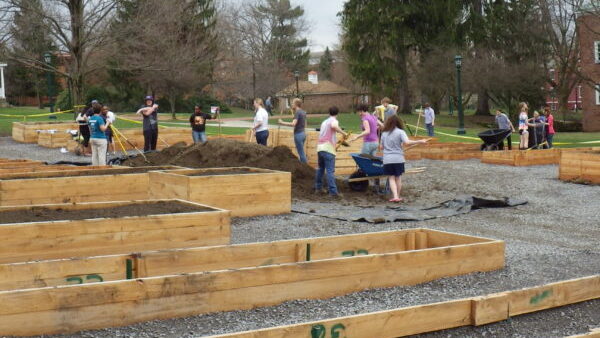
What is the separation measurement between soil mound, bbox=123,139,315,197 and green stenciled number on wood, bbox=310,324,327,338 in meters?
8.67

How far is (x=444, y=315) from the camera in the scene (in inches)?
247

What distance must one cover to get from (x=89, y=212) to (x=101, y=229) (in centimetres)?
102

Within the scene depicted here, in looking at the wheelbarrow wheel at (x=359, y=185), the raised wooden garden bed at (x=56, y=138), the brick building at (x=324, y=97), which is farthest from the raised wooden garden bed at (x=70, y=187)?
the brick building at (x=324, y=97)

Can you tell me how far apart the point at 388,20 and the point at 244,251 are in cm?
4237

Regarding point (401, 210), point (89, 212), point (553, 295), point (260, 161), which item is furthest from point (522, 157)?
point (553, 295)

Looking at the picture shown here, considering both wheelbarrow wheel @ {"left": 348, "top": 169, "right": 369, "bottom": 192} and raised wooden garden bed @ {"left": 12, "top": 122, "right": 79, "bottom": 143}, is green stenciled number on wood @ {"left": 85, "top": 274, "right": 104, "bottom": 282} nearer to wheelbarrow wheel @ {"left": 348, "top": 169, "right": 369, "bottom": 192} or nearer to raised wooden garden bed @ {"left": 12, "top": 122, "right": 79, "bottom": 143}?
wheelbarrow wheel @ {"left": 348, "top": 169, "right": 369, "bottom": 192}

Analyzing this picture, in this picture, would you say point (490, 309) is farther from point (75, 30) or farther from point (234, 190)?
point (75, 30)

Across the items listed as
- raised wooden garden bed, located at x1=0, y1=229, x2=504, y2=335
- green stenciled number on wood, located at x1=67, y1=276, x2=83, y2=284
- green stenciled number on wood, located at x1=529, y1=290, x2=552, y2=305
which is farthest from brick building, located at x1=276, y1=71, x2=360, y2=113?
green stenciled number on wood, located at x1=529, y1=290, x2=552, y2=305

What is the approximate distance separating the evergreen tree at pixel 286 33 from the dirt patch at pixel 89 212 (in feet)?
228

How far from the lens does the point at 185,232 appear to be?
9.11m

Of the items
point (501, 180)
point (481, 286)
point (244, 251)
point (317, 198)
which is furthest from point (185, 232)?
point (501, 180)

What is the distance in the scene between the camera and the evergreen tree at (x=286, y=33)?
80.4 meters

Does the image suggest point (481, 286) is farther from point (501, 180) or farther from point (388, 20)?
point (388, 20)

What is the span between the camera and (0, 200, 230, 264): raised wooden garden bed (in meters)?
8.30
